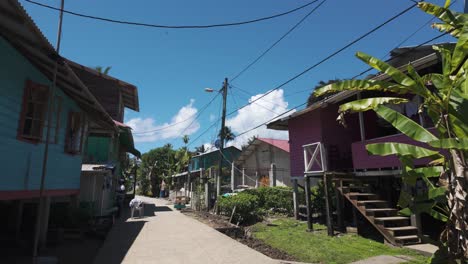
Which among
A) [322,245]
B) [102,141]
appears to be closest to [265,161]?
[102,141]

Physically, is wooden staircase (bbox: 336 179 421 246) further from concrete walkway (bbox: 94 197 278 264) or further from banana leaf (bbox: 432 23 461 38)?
banana leaf (bbox: 432 23 461 38)

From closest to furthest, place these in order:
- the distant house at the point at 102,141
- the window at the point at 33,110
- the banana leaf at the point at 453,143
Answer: the banana leaf at the point at 453,143, the window at the point at 33,110, the distant house at the point at 102,141

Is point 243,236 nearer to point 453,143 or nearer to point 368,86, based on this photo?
point 368,86

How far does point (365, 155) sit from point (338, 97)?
2429mm

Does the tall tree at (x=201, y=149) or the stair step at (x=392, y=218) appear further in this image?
the tall tree at (x=201, y=149)

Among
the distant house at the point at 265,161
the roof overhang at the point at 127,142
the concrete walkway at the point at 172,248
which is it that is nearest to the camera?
the concrete walkway at the point at 172,248

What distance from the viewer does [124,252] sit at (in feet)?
30.3

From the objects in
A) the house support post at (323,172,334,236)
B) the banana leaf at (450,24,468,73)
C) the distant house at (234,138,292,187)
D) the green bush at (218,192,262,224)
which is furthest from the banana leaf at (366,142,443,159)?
the distant house at (234,138,292,187)

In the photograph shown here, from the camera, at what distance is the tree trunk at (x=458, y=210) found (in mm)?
4148

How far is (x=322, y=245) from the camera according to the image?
10453 mm

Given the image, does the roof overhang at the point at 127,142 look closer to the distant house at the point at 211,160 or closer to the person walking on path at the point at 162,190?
the distant house at the point at 211,160

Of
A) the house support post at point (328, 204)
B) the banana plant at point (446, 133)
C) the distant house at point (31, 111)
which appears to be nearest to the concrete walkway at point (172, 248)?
the distant house at point (31, 111)

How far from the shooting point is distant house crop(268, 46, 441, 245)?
10391 mm

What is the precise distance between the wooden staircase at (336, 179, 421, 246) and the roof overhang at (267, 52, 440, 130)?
3173mm
